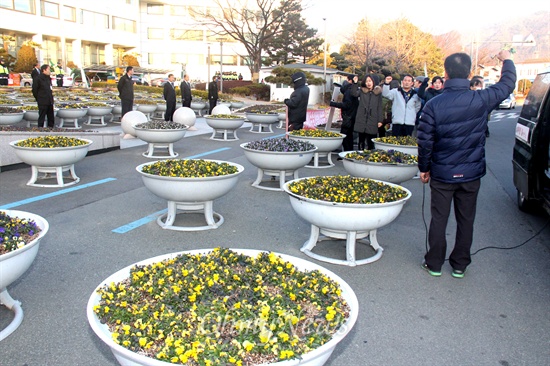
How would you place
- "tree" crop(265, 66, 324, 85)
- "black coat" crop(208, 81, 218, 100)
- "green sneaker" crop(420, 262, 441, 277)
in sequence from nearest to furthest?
"green sneaker" crop(420, 262, 441, 277) → "black coat" crop(208, 81, 218, 100) → "tree" crop(265, 66, 324, 85)

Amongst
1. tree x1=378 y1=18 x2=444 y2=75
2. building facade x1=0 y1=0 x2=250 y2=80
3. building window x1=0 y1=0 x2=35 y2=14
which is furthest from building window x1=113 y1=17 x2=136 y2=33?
tree x1=378 y1=18 x2=444 y2=75

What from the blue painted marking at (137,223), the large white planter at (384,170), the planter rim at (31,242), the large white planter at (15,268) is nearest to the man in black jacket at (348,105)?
the large white planter at (384,170)

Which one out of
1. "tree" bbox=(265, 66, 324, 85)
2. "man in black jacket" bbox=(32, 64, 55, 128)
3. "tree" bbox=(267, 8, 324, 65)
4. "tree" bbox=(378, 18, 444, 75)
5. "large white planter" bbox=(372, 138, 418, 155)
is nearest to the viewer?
"large white planter" bbox=(372, 138, 418, 155)

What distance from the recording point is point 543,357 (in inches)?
135

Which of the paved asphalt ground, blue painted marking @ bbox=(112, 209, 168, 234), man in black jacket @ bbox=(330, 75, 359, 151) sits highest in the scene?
man in black jacket @ bbox=(330, 75, 359, 151)

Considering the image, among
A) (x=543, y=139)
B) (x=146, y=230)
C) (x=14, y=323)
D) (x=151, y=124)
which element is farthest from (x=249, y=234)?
(x=151, y=124)

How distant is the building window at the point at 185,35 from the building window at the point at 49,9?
1787 cm

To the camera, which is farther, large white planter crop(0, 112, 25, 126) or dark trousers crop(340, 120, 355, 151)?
large white planter crop(0, 112, 25, 126)

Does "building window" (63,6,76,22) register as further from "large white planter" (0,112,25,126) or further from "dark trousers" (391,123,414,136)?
"dark trousers" (391,123,414,136)

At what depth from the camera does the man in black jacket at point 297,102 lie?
9.89 metres

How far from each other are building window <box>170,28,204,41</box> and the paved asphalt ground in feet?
221

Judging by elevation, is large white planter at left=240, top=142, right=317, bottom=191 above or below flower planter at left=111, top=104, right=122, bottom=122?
below

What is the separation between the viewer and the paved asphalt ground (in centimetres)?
345

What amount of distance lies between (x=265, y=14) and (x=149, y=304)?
146ft
